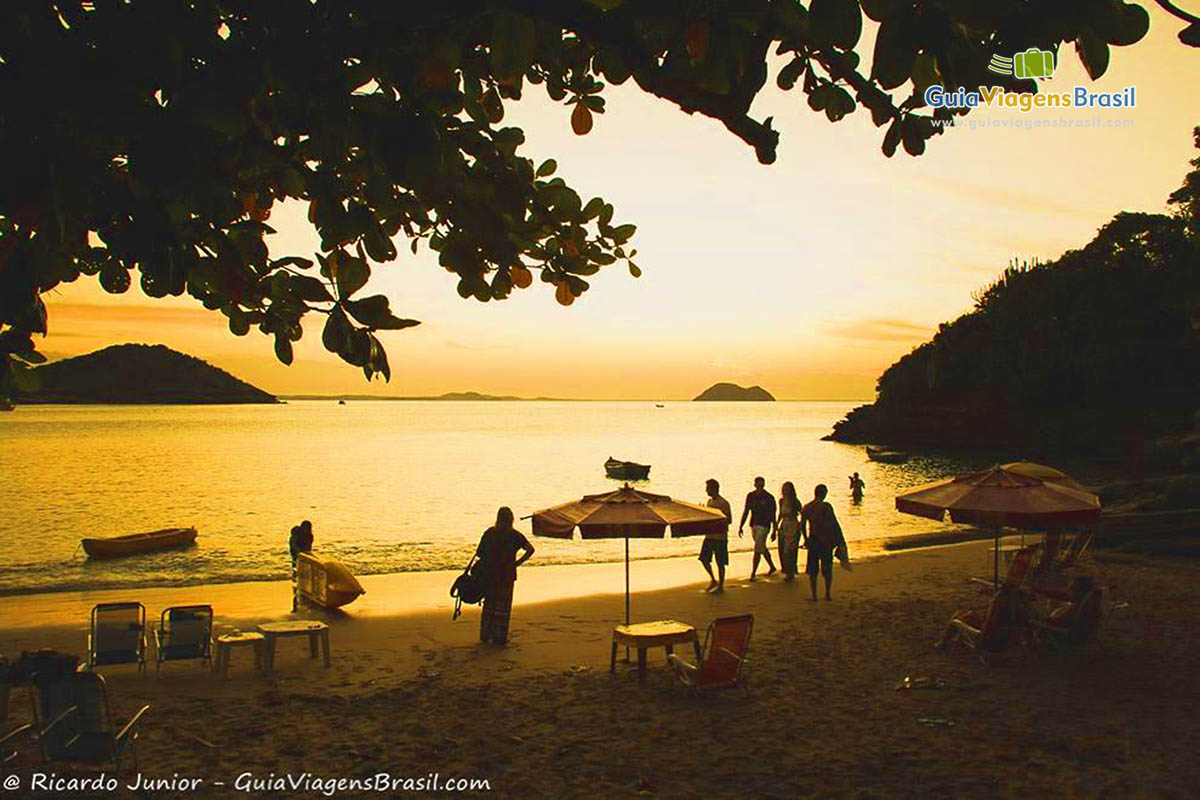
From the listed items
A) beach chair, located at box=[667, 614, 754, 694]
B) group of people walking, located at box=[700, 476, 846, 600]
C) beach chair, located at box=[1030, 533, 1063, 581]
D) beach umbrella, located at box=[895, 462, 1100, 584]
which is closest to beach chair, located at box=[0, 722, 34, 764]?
beach chair, located at box=[667, 614, 754, 694]

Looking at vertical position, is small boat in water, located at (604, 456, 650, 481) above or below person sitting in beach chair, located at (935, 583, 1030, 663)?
below

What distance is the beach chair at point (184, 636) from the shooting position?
414 inches

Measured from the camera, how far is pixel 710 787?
6953 mm

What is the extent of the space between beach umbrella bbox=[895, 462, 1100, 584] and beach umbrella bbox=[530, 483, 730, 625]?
276cm

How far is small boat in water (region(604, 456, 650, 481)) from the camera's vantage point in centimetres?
6694

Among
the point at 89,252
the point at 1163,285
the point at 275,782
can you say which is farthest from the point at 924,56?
the point at 1163,285

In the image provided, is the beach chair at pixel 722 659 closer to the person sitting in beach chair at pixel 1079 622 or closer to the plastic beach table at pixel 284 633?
the person sitting in beach chair at pixel 1079 622

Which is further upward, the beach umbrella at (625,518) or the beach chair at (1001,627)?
the beach umbrella at (625,518)

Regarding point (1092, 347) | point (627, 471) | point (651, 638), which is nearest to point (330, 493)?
point (627, 471)

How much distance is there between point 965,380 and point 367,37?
9167 cm

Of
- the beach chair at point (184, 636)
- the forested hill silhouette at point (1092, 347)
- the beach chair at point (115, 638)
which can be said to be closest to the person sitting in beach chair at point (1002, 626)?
the beach chair at point (184, 636)

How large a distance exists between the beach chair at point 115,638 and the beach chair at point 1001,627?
10.2 m

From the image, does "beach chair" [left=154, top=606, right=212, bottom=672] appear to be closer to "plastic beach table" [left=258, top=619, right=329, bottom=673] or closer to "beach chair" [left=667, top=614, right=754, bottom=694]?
"plastic beach table" [left=258, top=619, right=329, bottom=673]

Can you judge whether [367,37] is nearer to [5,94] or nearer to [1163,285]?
[5,94]
